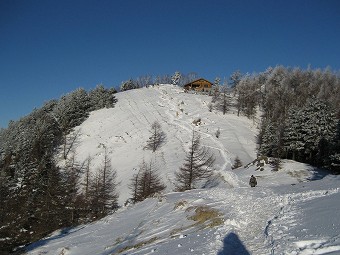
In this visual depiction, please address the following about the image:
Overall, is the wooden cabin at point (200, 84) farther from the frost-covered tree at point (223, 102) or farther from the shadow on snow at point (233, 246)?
the shadow on snow at point (233, 246)

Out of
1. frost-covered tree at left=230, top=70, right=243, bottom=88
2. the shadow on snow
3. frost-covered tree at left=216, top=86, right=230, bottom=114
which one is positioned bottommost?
the shadow on snow

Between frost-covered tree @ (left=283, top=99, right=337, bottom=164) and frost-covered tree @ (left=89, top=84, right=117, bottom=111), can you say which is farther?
frost-covered tree @ (left=89, top=84, right=117, bottom=111)

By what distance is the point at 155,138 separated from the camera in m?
75.4

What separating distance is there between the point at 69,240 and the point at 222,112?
252ft

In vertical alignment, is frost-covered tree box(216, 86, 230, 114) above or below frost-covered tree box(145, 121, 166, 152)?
above

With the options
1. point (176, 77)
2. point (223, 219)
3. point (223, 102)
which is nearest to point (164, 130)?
point (223, 102)

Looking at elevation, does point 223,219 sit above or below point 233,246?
above

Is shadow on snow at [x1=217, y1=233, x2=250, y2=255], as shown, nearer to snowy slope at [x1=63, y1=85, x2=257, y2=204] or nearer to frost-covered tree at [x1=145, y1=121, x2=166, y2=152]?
snowy slope at [x1=63, y1=85, x2=257, y2=204]

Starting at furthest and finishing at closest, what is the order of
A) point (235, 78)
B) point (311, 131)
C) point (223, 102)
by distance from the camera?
point (235, 78)
point (223, 102)
point (311, 131)

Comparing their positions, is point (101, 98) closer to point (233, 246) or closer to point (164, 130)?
point (164, 130)

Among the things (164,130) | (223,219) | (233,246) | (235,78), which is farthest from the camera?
(235,78)

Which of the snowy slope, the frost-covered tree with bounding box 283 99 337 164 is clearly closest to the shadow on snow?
the snowy slope

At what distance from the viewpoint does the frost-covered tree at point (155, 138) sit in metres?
74.7

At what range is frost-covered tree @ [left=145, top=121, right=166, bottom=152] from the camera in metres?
74.7
